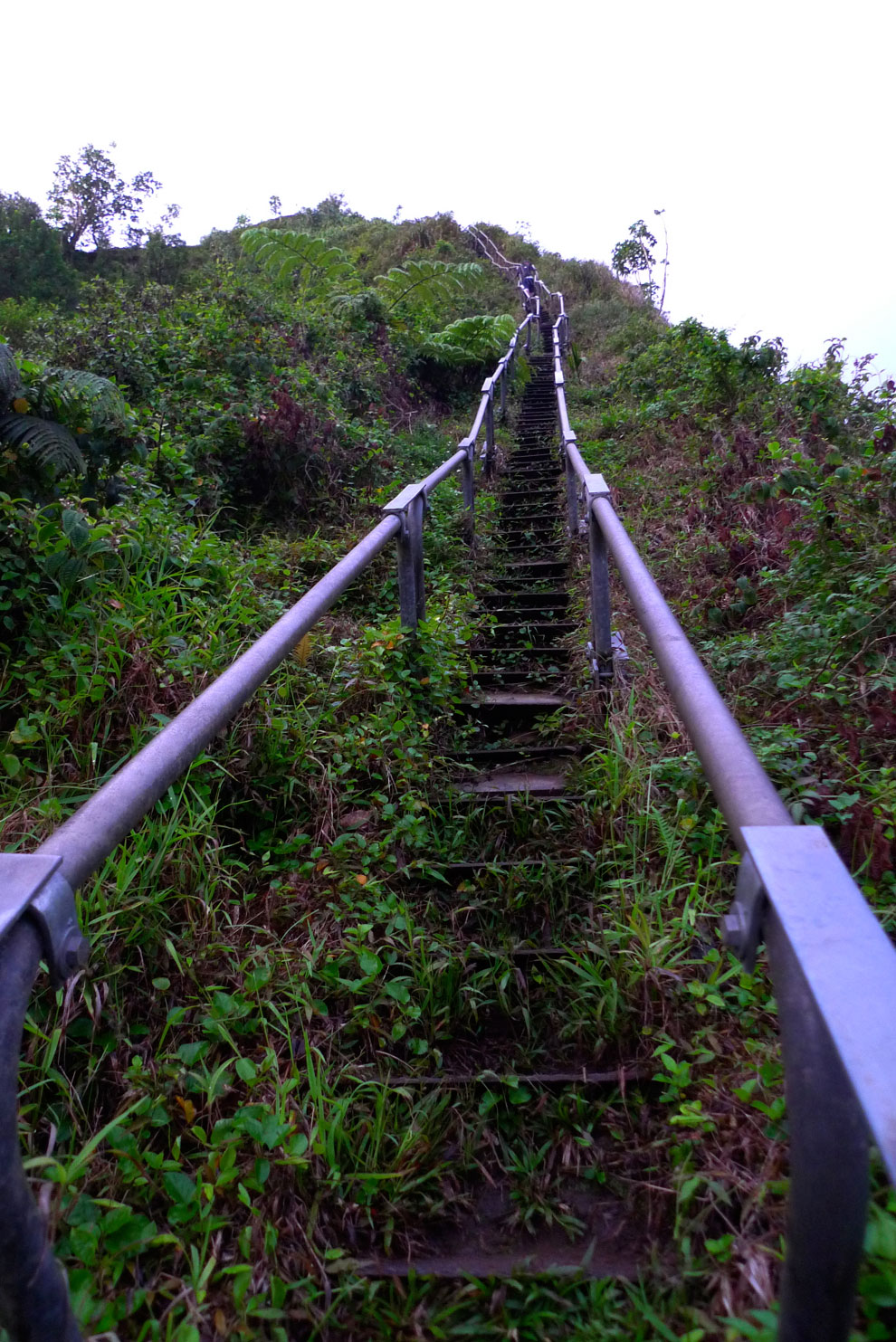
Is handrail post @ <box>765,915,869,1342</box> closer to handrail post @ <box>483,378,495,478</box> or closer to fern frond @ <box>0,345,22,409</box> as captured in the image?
fern frond @ <box>0,345,22,409</box>

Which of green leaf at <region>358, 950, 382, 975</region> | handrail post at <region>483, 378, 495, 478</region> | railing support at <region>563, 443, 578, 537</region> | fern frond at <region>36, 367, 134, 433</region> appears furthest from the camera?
handrail post at <region>483, 378, 495, 478</region>

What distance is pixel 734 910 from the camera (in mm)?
1003

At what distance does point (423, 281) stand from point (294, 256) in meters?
1.97

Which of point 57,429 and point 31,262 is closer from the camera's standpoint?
point 57,429

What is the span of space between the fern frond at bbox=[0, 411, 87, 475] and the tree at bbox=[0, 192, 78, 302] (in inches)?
851

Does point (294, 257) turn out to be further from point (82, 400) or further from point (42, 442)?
point (42, 442)

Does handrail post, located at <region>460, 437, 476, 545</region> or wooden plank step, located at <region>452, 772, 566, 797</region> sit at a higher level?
handrail post, located at <region>460, 437, 476, 545</region>

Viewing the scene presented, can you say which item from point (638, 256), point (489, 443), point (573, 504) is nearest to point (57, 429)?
point (573, 504)

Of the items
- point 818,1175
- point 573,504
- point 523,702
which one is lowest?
Answer: point 523,702

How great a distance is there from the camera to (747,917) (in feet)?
3.14

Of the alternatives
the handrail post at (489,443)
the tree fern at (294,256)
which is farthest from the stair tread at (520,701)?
the tree fern at (294,256)

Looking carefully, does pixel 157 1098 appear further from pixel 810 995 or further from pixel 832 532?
pixel 832 532

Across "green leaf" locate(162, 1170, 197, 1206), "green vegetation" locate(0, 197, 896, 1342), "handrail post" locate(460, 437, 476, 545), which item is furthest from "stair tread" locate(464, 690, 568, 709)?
"green leaf" locate(162, 1170, 197, 1206)

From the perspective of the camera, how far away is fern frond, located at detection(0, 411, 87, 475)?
9.75ft
